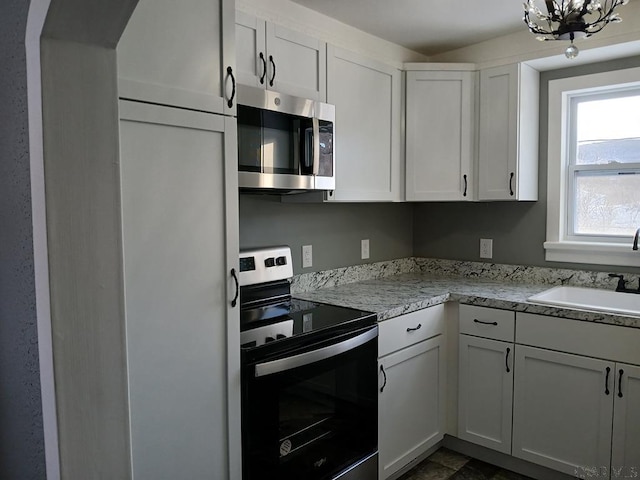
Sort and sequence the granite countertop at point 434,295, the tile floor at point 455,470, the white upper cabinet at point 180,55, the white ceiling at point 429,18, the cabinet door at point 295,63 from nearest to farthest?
the white upper cabinet at point 180,55, the cabinet door at point 295,63, the granite countertop at point 434,295, the white ceiling at point 429,18, the tile floor at point 455,470

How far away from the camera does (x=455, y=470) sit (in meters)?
2.57

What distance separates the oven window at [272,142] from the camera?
192cm

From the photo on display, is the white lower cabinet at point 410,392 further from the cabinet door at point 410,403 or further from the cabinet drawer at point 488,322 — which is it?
the cabinet drawer at point 488,322

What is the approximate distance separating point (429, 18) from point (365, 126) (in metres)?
0.65

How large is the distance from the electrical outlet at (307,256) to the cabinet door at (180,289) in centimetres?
105

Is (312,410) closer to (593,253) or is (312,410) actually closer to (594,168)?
(593,253)

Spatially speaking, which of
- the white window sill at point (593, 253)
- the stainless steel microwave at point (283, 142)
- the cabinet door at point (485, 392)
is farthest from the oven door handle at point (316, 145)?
the white window sill at point (593, 253)

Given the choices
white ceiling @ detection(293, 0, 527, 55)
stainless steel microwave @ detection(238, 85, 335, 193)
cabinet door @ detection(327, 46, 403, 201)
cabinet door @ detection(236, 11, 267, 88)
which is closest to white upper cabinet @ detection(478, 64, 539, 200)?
white ceiling @ detection(293, 0, 527, 55)

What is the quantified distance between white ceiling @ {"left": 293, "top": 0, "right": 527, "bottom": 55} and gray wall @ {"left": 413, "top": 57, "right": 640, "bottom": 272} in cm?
53

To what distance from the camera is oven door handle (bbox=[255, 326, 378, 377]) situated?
173cm

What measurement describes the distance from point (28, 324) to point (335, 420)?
1.28 m

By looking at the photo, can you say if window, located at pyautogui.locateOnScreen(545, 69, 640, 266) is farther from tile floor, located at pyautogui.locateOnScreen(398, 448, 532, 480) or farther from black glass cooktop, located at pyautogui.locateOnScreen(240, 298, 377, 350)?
black glass cooktop, located at pyautogui.locateOnScreen(240, 298, 377, 350)

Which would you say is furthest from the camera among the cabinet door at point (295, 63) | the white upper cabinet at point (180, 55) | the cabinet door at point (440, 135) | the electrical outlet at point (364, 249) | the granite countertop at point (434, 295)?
the electrical outlet at point (364, 249)

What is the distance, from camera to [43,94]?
1.00 meters
